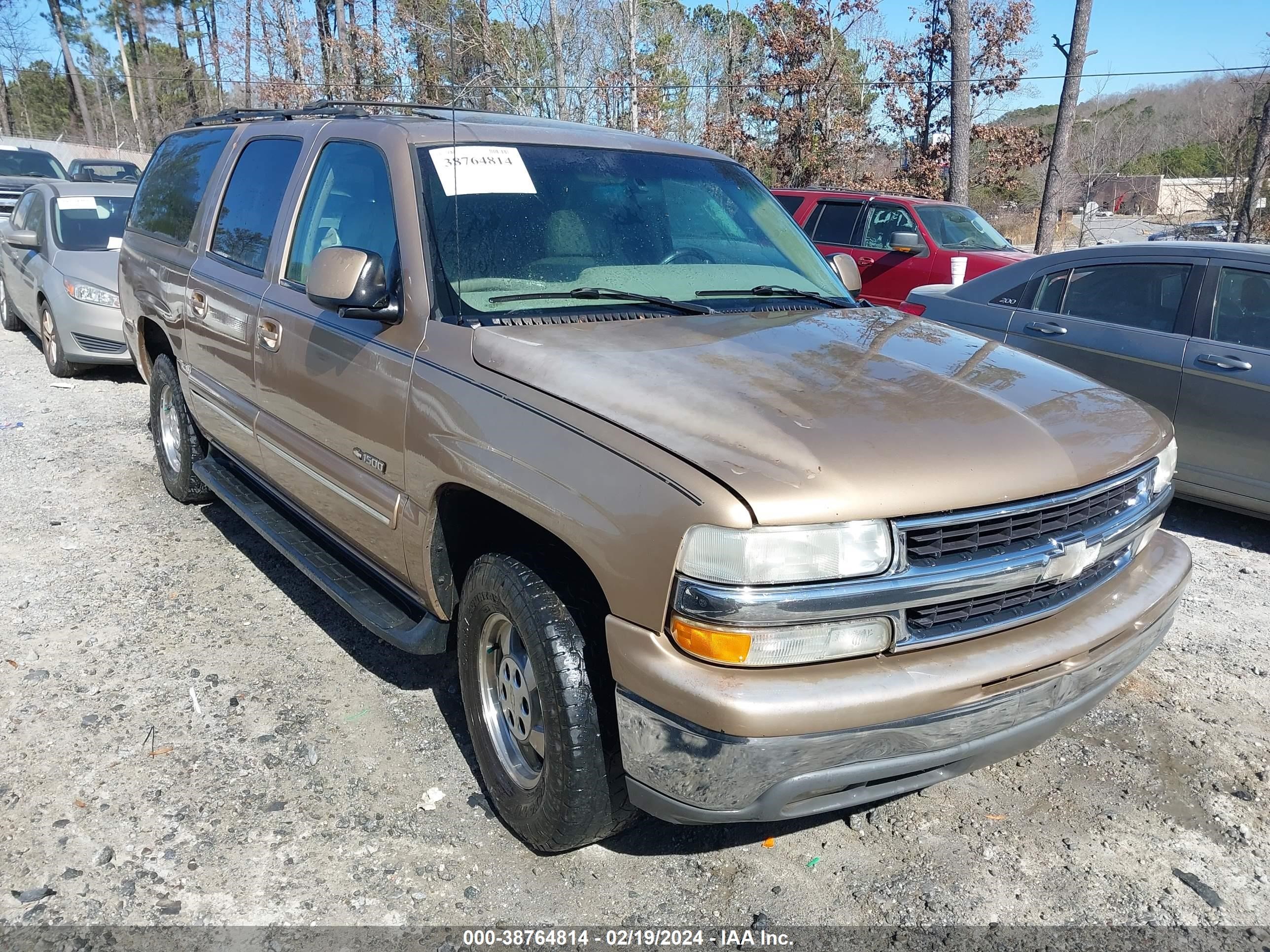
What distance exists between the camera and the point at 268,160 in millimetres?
4152

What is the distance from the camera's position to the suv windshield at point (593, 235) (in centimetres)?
301

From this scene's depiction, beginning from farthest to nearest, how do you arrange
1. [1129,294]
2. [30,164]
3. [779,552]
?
[30,164] → [1129,294] → [779,552]

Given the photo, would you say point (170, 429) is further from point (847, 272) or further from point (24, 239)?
point (24, 239)

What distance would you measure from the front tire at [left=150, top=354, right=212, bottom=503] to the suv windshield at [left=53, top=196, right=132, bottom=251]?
4271 millimetres

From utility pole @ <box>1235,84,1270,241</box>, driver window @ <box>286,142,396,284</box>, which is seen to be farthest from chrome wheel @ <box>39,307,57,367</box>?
utility pole @ <box>1235,84,1270,241</box>

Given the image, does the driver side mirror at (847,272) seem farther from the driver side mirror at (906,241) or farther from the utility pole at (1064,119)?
the utility pole at (1064,119)

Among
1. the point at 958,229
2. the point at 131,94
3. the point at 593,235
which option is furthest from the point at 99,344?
the point at 131,94

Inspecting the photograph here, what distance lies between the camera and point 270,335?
3.71 metres

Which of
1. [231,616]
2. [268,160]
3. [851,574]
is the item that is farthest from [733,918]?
[268,160]

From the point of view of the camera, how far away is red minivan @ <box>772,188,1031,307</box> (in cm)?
1084

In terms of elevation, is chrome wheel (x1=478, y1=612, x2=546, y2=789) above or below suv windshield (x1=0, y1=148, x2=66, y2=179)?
below

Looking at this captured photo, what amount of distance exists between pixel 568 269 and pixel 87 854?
2.26 m

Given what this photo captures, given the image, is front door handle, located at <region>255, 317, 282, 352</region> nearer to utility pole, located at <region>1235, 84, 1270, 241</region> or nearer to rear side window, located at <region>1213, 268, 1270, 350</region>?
rear side window, located at <region>1213, 268, 1270, 350</region>

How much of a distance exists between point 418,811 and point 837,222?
33.7 ft
